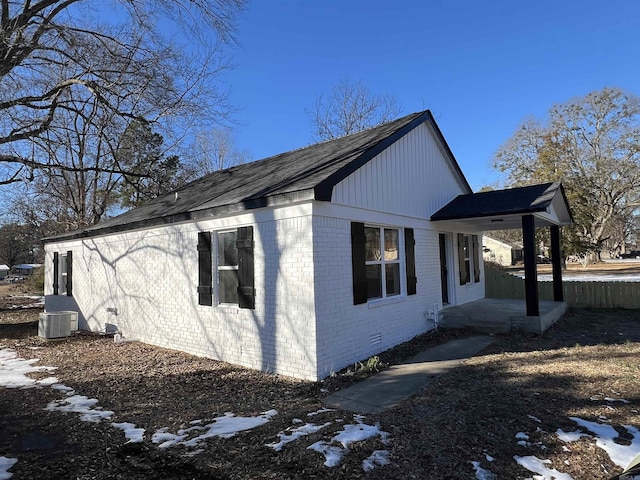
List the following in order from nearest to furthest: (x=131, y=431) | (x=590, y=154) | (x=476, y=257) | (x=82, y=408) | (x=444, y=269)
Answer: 1. (x=131, y=431)
2. (x=82, y=408)
3. (x=444, y=269)
4. (x=476, y=257)
5. (x=590, y=154)

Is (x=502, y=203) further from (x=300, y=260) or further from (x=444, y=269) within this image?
(x=300, y=260)

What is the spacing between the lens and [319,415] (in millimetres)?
4590

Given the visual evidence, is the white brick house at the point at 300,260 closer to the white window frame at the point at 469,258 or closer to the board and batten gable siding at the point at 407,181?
the board and batten gable siding at the point at 407,181

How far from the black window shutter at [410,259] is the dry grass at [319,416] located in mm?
1284

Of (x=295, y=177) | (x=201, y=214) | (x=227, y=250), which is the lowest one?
(x=227, y=250)

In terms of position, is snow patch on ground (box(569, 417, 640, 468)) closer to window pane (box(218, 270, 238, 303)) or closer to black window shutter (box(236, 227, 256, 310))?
black window shutter (box(236, 227, 256, 310))

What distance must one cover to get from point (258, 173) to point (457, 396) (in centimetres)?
670

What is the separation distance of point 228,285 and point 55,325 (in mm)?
6247

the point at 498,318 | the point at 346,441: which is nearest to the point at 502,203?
the point at 498,318

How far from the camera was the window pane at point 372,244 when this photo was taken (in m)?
7.65

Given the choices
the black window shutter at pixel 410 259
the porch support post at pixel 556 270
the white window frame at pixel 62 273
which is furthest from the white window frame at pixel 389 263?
the white window frame at pixel 62 273

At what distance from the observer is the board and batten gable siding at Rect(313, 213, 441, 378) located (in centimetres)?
611

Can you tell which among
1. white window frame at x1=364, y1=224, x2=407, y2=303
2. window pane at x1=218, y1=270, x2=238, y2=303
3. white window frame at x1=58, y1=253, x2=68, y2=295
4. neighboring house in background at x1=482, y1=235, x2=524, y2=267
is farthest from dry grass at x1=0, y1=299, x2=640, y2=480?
neighboring house in background at x1=482, y1=235, x2=524, y2=267

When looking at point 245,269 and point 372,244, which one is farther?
point 372,244
